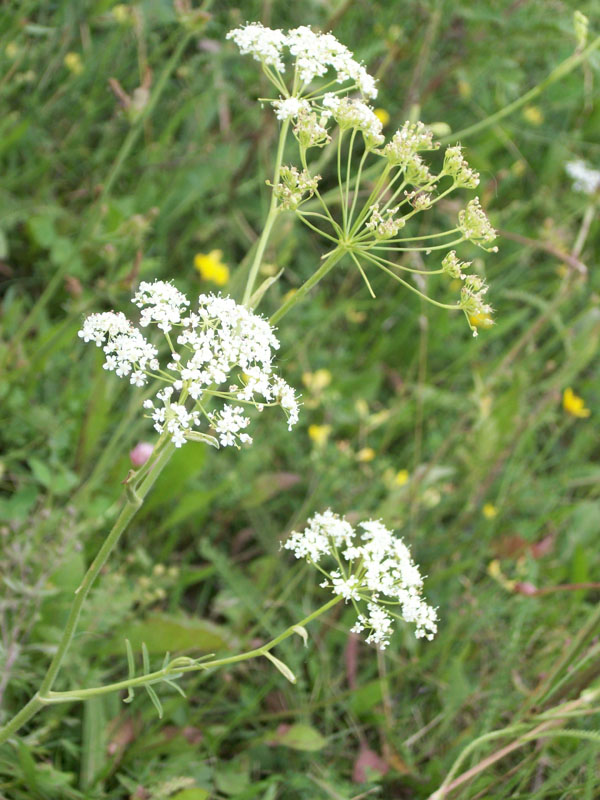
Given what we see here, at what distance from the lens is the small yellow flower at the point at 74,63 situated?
8.54ft

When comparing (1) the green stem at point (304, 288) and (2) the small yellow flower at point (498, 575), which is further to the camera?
(2) the small yellow flower at point (498, 575)

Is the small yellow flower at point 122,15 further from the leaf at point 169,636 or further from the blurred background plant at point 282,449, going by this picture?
the leaf at point 169,636

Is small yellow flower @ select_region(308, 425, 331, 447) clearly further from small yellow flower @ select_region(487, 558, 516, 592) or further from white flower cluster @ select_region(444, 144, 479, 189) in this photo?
white flower cluster @ select_region(444, 144, 479, 189)


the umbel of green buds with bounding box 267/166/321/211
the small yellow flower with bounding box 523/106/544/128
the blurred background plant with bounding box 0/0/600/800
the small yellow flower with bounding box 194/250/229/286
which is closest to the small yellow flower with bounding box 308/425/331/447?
the blurred background plant with bounding box 0/0/600/800

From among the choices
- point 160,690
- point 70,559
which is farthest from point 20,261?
point 160,690

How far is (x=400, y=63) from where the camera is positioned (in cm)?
312

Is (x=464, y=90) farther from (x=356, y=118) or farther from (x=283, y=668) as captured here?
(x=283, y=668)

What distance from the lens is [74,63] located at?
265 cm

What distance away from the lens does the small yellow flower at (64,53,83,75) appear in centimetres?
260

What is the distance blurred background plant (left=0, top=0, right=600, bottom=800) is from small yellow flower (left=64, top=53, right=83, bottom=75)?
0.06 ft

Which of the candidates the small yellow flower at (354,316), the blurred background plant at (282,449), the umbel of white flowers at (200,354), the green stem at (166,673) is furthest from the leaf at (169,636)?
the small yellow flower at (354,316)

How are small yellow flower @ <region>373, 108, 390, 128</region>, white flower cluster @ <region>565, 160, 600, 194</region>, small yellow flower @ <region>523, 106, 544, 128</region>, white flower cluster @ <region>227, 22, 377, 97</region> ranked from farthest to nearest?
small yellow flower @ <region>523, 106, 544, 128</region> < white flower cluster @ <region>565, 160, 600, 194</region> < small yellow flower @ <region>373, 108, 390, 128</region> < white flower cluster @ <region>227, 22, 377, 97</region>

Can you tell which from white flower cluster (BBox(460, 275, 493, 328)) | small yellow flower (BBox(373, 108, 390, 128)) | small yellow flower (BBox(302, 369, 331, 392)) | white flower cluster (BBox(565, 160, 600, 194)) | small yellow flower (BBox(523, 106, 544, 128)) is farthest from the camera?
small yellow flower (BBox(523, 106, 544, 128))

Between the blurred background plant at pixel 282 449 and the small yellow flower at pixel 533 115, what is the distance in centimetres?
4
